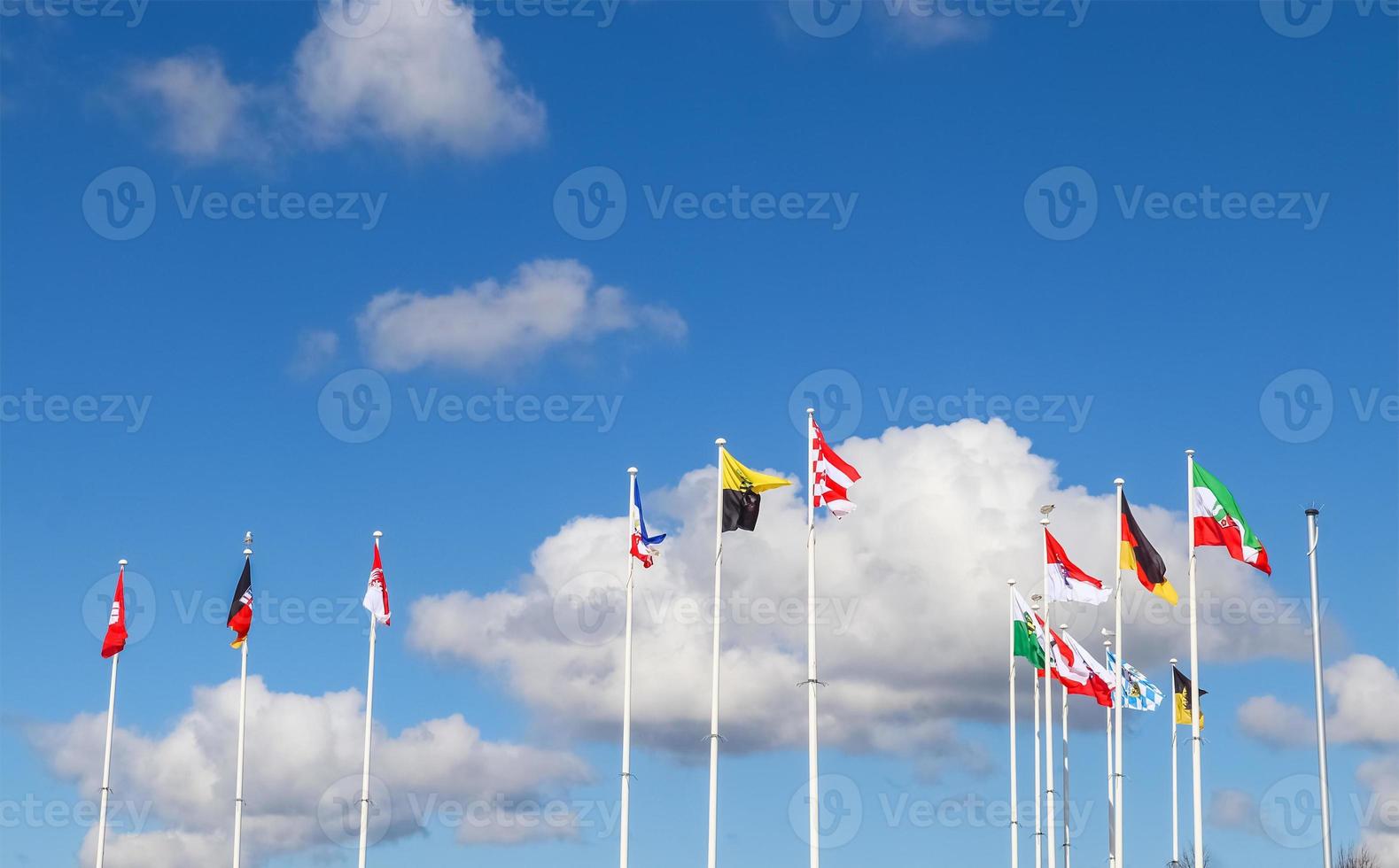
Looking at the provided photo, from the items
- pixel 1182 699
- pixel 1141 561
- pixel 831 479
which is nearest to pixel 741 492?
pixel 831 479

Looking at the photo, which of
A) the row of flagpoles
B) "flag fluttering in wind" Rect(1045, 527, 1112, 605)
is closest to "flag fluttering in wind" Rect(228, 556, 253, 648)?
the row of flagpoles

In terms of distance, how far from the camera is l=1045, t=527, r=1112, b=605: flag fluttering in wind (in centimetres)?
5916

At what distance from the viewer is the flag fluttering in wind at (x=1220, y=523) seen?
2085 inches

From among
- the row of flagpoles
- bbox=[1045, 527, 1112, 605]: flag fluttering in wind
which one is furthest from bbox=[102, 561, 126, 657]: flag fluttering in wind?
bbox=[1045, 527, 1112, 605]: flag fluttering in wind

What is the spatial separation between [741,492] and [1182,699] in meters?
26.2

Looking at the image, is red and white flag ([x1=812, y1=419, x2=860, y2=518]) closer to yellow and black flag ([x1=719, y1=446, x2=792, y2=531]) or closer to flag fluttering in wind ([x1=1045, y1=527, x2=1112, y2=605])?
yellow and black flag ([x1=719, y1=446, x2=792, y2=531])

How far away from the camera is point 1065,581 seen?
195 feet

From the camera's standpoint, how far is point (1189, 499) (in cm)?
5450

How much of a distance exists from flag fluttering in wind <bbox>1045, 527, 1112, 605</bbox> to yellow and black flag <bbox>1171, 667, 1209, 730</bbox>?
10.6 meters

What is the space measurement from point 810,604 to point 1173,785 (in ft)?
100

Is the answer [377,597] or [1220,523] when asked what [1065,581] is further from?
[377,597]

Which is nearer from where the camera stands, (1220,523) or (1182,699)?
(1220,523)

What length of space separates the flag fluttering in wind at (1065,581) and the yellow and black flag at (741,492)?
41.8 feet

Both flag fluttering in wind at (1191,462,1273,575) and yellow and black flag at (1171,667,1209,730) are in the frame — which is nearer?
flag fluttering in wind at (1191,462,1273,575)
